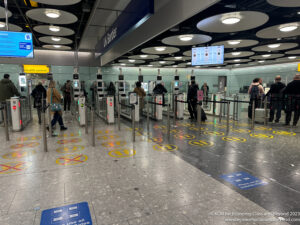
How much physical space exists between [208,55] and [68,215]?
6465 mm

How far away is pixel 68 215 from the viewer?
1.99 meters

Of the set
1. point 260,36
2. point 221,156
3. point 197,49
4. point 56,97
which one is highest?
point 260,36

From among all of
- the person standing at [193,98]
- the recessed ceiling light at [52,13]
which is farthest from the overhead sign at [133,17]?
the person standing at [193,98]

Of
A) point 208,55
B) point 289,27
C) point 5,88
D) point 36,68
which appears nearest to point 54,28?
point 5,88

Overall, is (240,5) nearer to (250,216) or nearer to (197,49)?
(197,49)

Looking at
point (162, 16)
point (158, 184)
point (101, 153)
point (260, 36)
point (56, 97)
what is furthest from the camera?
point (260, 36)

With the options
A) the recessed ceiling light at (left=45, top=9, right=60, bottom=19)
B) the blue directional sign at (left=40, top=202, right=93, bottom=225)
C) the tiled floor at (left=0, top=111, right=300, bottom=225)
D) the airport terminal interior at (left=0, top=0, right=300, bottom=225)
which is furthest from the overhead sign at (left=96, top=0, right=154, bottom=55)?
the blue directional sign at (left=40, top=202, right=93, bottom=225)

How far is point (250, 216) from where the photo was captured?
198 centimetres

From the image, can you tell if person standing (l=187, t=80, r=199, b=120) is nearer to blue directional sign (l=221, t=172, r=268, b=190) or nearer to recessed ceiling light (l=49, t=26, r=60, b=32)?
blue directional sign (l=221, t=172, r=268, b=190)

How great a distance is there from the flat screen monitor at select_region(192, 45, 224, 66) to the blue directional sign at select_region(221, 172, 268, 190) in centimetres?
461

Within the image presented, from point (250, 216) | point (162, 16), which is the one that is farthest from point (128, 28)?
point (250, 216)

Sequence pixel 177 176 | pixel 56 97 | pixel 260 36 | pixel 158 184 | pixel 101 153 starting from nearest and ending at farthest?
pixel 158 184 → pixel 177 176 → pixel 101 153 → pixel 56 97 → pixel 260 36

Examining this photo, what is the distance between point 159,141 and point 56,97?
3307mm

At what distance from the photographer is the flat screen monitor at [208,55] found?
6.57 m
